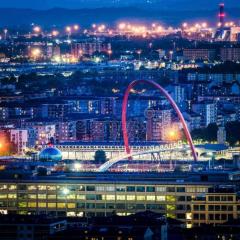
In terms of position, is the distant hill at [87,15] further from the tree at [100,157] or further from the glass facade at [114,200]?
the glass facade at [114,200]

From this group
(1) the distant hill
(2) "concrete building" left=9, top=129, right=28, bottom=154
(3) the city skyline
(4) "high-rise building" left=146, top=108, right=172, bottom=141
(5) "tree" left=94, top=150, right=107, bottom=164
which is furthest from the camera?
(1) the distant hill

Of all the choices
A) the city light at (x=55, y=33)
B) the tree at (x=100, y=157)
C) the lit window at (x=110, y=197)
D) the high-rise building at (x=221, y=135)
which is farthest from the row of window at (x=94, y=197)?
the city light at (x=55, y=33)

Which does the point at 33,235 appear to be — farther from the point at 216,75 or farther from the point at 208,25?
the point at 208,25

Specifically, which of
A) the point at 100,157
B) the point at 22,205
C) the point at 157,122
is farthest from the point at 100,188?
the point at 157,122

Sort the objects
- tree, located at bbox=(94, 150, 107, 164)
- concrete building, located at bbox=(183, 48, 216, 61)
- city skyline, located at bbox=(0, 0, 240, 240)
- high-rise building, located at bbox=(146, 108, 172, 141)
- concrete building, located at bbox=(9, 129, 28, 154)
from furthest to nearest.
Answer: concrete building, located at bbox=(183, 48, 216, 61), high-rise building, located at bbox=(146, 108, 172, 141), concrete building, located at bbox=(9, 129, 28, 154), tree, located at bbox=(94, 150, 107, 164), city skyline, located at bbox=(0, 0, 240, 240)

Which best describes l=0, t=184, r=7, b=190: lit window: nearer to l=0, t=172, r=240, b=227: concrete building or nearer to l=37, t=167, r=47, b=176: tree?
l=0, t=172, r=240, b=227: concrete building

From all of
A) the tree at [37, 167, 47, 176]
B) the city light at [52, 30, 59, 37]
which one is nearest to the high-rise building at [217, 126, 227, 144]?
the tree at [37, 167, 47, 176]

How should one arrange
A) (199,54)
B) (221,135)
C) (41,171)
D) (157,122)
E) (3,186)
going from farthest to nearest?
(199,54) → (157,122) → (221,135) → (41,171) → (3,186)

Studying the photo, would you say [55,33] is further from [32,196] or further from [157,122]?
[32,196]
